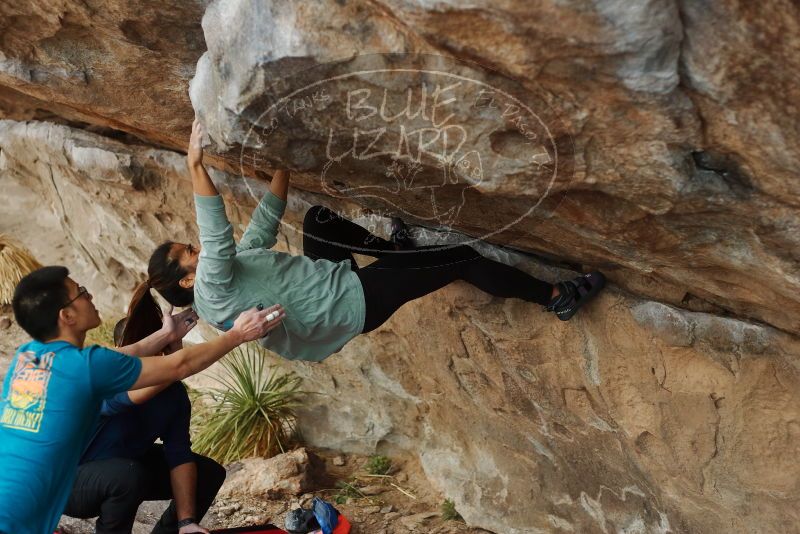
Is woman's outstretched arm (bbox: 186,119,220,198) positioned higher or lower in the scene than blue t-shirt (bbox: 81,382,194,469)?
higher

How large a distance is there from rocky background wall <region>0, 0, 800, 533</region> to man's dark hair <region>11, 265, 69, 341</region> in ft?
2.49

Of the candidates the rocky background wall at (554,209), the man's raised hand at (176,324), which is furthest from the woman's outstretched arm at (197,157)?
the man's raised hand at (176,324)

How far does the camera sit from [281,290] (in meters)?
3.49

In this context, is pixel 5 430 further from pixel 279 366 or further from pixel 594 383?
pixel 279 366

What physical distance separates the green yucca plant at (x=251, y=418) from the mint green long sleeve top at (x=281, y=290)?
2.46 meters

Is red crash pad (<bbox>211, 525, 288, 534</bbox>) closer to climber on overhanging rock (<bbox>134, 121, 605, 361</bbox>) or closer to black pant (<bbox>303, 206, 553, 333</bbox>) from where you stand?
climber on overhanging rock (<bbox>134, 121, 605, 361</bbox>)

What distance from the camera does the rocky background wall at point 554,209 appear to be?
225cm

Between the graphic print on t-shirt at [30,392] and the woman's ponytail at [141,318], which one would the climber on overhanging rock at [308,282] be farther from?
the graphic print on t-shirt at [30,392]

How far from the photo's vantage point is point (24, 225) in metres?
8.38

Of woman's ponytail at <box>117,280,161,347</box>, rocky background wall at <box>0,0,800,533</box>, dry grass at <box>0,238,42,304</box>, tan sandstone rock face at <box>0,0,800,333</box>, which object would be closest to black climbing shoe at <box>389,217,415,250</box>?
rocky background wall at <box>0,0,800,533</box>

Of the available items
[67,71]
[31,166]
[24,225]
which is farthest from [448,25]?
[24,225]

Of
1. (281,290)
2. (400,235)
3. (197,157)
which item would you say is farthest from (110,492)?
(400,235)

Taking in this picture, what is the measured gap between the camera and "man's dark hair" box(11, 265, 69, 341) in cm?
306

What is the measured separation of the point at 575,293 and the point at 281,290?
1.22 metres
